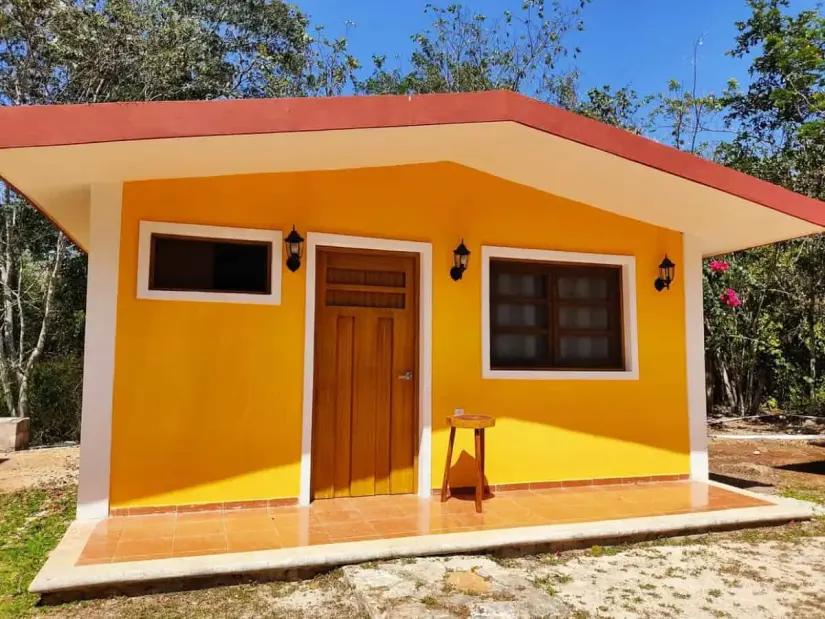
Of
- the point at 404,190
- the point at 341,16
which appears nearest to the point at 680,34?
the point at 341,16

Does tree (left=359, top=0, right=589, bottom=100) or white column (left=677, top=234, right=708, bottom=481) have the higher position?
tree (left=359, top=0, right=589, bottom=100)

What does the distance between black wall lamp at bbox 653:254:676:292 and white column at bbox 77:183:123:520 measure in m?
4.90

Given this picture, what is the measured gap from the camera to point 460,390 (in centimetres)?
538

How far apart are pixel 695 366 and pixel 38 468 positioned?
7.45 m

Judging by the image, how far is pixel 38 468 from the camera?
282 inches

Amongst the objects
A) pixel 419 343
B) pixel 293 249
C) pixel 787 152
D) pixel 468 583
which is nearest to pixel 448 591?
pixel 468 583

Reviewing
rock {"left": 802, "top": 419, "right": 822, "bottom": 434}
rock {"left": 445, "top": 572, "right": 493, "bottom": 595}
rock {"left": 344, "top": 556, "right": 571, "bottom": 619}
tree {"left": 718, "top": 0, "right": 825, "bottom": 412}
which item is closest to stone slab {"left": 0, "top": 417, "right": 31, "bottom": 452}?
rock {"left": 344, "top": 556, "right": 571, "bottom": 619}

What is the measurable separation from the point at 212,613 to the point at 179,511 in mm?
1601

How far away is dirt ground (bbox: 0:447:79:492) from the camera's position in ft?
20.8

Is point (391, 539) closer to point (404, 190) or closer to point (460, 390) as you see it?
point (460, 390)

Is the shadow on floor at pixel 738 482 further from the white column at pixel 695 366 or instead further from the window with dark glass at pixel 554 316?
the window with dark glass at pixel 554 316

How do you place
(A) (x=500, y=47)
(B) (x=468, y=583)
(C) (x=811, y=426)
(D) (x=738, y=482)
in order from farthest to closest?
(A) (x=500, y=47)
(C) (x=811, y=426)
(D) (x=738, y=482)
(B) (x=468, y=583)

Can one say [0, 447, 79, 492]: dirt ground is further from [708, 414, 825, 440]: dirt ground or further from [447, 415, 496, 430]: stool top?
[708, 414, 825, 440]: dirt ground

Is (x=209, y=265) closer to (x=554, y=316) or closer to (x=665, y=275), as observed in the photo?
(x=554, y=316)
